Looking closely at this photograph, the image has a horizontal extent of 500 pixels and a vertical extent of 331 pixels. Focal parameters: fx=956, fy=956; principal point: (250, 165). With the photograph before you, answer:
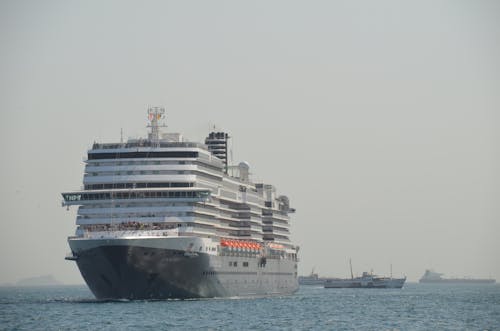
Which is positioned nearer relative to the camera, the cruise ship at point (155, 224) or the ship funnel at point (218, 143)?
the cruise ship at point (155, 224)

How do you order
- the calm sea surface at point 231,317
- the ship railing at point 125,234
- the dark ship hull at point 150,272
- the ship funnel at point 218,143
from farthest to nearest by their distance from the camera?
the ship funnel at point 218,143 < the ship railing at point 125,234 < the dark ship hull at point 150,272 < the calm sea surface at point 231,317

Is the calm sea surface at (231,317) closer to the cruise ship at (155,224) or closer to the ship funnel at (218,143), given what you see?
the cruise ship at (155,224)

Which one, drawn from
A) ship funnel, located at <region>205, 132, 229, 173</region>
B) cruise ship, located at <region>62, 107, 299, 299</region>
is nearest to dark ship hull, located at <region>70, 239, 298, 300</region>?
cruise ship, located at <region>62, 107, 299, 299</region>

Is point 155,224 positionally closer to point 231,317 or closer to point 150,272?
point 150,272

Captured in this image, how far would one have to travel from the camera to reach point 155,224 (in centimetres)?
8931

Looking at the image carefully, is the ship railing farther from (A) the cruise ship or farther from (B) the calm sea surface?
(B) the calm sea surface

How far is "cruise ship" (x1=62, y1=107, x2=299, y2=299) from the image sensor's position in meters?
85.4

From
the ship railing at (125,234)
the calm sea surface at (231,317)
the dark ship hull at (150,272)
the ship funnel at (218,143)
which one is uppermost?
the ship funnel at (218,143)

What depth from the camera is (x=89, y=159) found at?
93.1 meters

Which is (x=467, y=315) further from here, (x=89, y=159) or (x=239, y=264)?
(x=89, y=159)

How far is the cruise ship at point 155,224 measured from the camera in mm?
85375

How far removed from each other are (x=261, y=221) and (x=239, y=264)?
56.2 ft

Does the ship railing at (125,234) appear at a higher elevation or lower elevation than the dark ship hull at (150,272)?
higher

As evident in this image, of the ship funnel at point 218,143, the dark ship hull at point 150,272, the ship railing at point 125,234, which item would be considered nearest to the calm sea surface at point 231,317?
the dark ship hull at point 150,272
